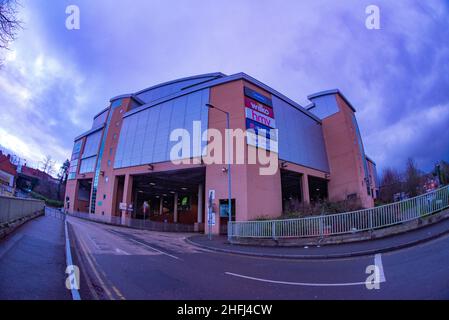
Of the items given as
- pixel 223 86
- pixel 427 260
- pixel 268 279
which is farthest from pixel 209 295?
pixel 223 86

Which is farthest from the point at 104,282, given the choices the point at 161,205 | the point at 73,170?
the point at 73,170

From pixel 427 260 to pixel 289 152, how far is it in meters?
26.0

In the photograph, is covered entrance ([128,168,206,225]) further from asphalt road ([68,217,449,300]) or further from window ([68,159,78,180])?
asphalt road ([68,217,449,300])

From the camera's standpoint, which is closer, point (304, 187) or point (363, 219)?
point (363, 219)

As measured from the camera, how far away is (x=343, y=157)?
38750 millimetres

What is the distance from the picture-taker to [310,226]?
1385 centimetres

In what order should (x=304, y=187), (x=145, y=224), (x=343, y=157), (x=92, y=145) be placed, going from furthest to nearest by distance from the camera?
(x=92, y=145), (x=343, y=157), (x=145, y=224), (x=304, y=187)

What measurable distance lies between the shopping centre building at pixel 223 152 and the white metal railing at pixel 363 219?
16.3ft

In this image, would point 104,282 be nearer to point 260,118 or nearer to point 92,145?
point 260,118

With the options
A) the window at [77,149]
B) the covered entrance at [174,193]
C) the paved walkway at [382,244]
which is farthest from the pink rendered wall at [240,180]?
the window at [77,149]

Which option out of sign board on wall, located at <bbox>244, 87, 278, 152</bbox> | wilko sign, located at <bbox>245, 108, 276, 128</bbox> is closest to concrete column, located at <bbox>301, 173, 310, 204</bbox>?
sign board on wall, located at <bbox>244, 87, 278, 152</bbox>

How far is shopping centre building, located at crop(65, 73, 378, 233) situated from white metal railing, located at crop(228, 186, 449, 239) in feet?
16.3

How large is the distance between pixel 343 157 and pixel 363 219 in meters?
28.9
